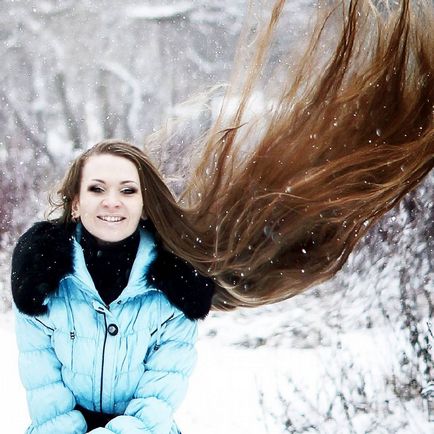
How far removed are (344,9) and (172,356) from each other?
1127mm

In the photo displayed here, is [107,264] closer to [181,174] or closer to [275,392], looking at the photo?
[181,174]

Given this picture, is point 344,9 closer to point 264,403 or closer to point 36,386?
point 36,386

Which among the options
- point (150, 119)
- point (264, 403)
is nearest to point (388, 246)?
point (264, 403)

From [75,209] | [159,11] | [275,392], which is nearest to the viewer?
[75,209]

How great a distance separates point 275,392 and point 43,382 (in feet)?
4.81

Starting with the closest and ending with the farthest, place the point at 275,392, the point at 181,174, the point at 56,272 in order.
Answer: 1. the point at 56,272
2. the point at 181,174
3. the point at 275,392

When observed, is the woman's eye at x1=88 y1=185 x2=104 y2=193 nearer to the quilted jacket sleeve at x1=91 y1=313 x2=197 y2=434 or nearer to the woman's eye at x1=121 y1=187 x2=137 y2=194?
the woman's eye at x1=121 y1=187 x2=137 y2=194

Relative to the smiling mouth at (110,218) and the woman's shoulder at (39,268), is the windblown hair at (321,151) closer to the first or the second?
the smiling mouth at (110,218)

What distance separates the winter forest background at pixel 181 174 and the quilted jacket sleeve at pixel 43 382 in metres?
1.01

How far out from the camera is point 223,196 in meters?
2.14

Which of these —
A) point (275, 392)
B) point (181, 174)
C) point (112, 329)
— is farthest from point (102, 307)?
point (275, 392)

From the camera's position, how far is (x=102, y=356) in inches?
71.9

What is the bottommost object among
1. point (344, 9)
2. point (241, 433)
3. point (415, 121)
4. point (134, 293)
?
point (241, 433)

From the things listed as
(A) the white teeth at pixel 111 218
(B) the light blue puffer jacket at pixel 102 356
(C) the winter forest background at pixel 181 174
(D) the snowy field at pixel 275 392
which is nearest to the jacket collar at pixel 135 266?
(B) the light blue puffer jacket at pixel 102 356
